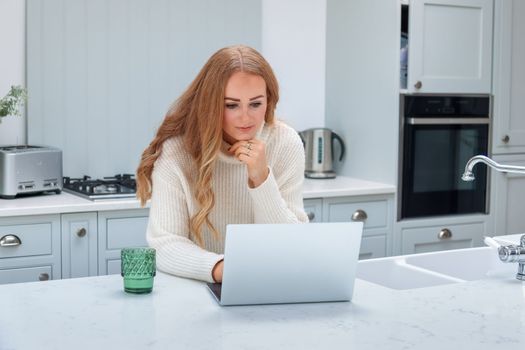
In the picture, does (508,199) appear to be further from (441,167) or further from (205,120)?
(205,120)

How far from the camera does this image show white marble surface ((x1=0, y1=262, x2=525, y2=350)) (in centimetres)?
147

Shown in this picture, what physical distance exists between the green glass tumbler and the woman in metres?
0.22

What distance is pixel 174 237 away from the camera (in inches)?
84.0

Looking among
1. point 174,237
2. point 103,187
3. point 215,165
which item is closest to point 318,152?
point 103,187

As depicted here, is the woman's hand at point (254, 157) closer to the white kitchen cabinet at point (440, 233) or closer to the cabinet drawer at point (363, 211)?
the cabinet drawer at point (363, 211)

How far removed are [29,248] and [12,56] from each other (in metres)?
0.95

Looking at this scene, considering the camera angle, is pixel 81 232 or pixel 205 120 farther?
pixel 81 232

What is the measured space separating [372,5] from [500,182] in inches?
44.1

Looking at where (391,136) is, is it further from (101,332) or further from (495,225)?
(101,332)

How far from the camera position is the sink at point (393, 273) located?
228 cm

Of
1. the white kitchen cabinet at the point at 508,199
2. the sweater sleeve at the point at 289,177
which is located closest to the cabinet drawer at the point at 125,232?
the sweater sleeve at the point at 289,177

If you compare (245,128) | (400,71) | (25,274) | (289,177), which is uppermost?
(400,71)

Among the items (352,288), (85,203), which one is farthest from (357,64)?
(352,288)

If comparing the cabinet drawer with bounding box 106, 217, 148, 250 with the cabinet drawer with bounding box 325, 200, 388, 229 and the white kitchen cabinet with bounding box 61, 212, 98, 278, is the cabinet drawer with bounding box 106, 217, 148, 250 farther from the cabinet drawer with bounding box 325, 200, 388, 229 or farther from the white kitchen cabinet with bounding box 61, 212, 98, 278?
the cabinet drawer with bounding box 325, 200, 388, 229
